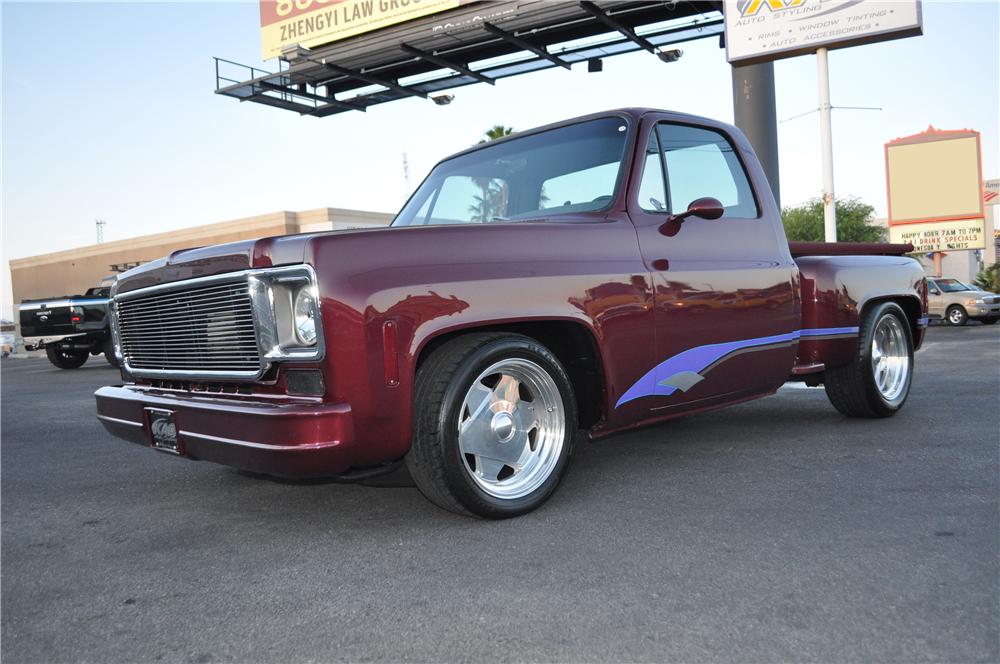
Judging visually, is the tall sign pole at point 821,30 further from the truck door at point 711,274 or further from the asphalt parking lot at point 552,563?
the asphalt parking lot at point 552,563

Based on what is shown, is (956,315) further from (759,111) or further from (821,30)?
(759,111)

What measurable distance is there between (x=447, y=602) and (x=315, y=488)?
182cm

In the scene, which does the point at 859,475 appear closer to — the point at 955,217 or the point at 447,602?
the point at 447,602

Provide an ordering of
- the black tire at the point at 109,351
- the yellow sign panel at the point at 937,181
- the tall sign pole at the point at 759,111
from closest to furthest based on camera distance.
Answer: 1. the black tire at the point at 109,351
2. the tall sign pole at the point at 759,111
3. the yellow sign panel at the point at 937,181

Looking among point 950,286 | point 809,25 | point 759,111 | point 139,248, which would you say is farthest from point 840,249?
point 139,248

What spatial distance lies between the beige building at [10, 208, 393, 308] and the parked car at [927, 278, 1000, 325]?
19.0m

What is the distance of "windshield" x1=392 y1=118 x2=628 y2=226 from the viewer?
4.23 metres

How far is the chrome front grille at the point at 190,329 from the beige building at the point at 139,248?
88.2 ft

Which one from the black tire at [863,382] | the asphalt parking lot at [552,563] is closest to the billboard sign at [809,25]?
the black tire at [863,382]

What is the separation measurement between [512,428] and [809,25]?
15019mm

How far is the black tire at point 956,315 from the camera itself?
72.1 feet

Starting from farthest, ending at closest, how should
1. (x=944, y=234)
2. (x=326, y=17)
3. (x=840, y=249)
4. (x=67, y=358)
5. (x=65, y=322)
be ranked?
(x=944, y=234), (x=326, y=17), (x=67, y=358), (x=65, y=322), (x=840, y=249)

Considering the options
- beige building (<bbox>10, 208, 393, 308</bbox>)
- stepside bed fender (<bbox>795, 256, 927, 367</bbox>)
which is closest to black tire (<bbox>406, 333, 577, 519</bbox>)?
stepside bed fender (<bbox>795, 256, 927, 367</bbox>)

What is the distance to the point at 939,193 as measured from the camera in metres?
35.1
